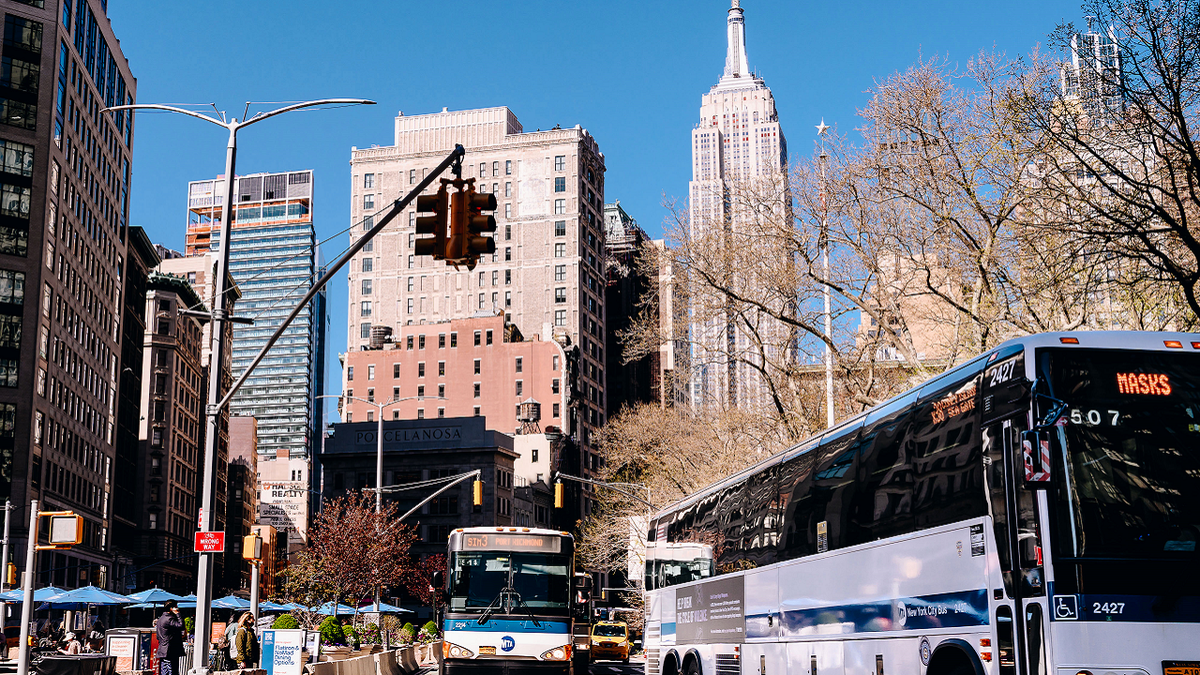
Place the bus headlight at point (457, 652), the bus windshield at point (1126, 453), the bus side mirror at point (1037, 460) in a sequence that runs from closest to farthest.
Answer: the bus side mirror at point (1037, 460)
the bus windshield at point (1126, 453)
the bus headlight at point (457, 652)

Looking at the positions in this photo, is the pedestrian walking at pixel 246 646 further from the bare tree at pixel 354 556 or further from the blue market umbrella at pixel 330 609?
the blue market umbrella at pixel 330 609

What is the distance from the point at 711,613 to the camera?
19391mm

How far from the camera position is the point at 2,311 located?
76.5 meters

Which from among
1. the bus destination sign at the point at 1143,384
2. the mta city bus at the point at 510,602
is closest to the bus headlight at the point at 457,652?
the mta city bus at the point at 510,602

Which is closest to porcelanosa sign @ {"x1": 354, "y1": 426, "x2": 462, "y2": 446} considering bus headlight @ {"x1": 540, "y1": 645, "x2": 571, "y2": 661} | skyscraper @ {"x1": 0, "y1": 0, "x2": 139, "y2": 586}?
skyscraper @ {"x1": 0, "y1": 0, "x2": 139, "y2": 586}

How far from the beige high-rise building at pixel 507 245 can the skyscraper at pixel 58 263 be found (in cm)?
5646

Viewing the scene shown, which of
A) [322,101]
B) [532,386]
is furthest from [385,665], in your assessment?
[532,386]

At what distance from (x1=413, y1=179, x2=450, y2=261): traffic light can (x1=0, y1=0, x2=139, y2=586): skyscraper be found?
6748 centimetres

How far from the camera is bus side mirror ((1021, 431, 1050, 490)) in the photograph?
9391 millimetres

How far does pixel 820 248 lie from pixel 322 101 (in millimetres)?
16807

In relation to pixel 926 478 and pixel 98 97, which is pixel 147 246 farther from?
pixel 926 478

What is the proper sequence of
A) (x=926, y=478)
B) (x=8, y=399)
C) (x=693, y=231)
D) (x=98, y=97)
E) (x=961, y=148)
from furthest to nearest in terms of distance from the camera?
1. (x=98, y=97)
2. (x=8, y=399)
3. (x=693, y=231)
4. (x=961, y=148)
5. (x=926, y=478)

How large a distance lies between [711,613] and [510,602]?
32.0 feet

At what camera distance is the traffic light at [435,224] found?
46.8 ft
